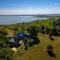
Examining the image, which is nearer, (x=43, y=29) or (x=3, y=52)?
(x=3, y=52)

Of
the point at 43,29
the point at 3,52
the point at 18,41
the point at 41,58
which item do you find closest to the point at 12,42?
the point at 18,41

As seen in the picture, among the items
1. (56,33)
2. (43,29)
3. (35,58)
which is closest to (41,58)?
(35,58)

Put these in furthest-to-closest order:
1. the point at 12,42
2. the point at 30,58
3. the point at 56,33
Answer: the point at 56,33 → the point at 12,42 → the point at 30,58

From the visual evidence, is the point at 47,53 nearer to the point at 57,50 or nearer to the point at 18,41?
the point at 57,50

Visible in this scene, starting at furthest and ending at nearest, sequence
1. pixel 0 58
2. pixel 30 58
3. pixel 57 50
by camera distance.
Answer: pixel 57 50 → pixel 30 58 → pixel 0 58

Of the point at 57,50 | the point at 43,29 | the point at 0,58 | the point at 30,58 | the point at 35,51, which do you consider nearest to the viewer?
the point at 0,58

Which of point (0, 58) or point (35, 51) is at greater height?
point (0, 58)

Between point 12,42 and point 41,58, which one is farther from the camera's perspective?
point 12,42

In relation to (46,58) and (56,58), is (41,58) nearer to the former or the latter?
(46,58)

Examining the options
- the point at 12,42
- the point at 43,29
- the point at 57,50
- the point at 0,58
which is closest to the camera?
the point at 0,58
